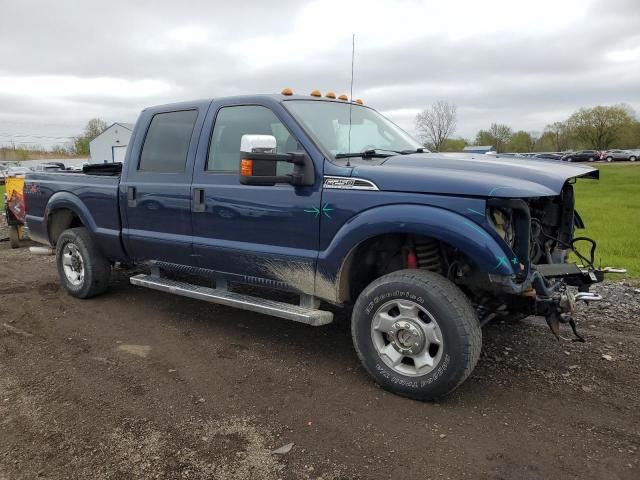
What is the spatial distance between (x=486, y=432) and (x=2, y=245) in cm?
942

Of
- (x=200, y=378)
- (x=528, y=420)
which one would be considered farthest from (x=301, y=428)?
(x=528, y=420)

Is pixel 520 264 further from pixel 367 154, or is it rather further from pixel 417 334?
pixel 367 154

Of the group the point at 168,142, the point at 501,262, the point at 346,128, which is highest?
the point at 346,128

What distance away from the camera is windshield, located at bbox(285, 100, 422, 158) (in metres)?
4.07

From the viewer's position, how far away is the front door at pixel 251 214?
3.92 m

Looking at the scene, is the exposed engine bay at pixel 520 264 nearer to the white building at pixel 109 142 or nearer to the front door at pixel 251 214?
the front door at pixel 251 214

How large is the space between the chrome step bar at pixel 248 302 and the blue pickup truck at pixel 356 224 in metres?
0.02

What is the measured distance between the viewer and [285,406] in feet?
11.3

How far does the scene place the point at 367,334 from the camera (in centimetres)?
362

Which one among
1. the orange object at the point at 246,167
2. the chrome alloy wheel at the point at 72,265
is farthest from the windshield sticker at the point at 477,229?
the chrome alloy wheel at the point at 72,265

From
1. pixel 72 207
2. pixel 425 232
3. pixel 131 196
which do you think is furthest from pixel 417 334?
pixel 72 207

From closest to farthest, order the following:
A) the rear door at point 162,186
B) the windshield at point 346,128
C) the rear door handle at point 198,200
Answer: the windshield at point 346,128
the rear door handle at point 198,200
the rear door at point 162,186

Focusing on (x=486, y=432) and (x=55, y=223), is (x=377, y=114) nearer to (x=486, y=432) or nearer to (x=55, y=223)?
(x=486, y=432)

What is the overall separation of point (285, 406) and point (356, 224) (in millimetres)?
1270
